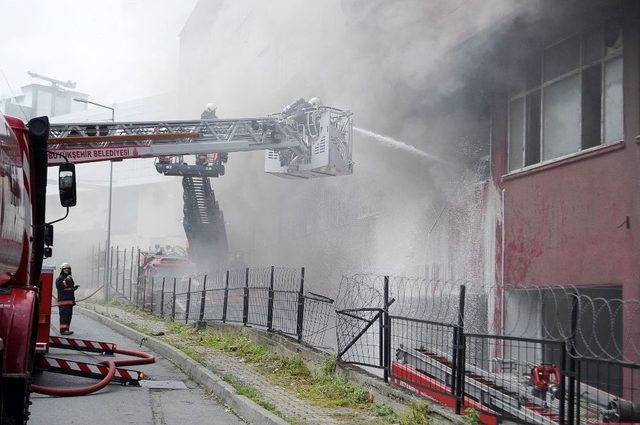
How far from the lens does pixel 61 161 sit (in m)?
9.45

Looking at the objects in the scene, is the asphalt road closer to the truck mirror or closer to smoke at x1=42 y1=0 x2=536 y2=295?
the truck mirror

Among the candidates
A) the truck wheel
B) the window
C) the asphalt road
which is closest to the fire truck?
the truck wheel

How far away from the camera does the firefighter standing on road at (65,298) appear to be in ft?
46.2

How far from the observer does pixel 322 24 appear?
20.4 meters

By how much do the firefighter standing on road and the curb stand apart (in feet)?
4.13

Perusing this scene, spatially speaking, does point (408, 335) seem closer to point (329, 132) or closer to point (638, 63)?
point (638, 63)

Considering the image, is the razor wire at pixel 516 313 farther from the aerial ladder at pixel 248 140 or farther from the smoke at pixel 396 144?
the aerial ladder at pixel 248 140

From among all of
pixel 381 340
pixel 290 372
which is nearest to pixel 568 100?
pixel 381 340

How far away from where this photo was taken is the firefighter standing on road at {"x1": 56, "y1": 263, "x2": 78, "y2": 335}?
14.1 meters

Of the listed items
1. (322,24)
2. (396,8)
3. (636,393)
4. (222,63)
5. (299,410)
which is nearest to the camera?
(636,393)

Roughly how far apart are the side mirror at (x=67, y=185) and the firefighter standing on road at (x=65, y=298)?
8.24 m

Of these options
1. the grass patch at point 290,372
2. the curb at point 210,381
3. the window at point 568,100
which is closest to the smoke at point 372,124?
the window at point 568,100

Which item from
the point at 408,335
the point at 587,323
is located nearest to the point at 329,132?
the point at 587,323

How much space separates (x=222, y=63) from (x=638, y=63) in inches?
1007
